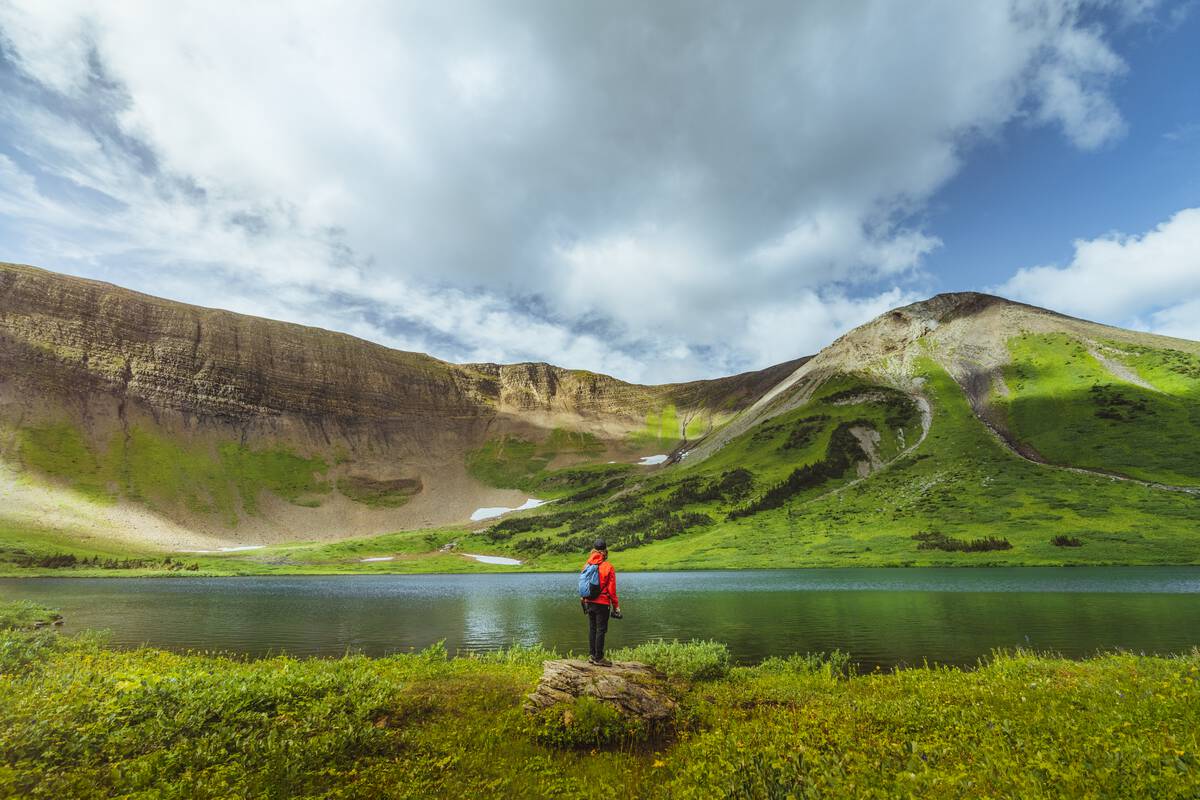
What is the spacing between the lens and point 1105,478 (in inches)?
4815

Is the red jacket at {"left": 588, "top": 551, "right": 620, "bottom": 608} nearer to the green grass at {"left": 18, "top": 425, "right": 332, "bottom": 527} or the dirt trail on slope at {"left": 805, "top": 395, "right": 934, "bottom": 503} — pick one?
the dirt trail on slope at {"left": 805, "top": 395, "right": 934, "bottom": 503}

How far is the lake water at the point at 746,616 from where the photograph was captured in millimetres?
35594

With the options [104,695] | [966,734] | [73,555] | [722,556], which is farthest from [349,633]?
[73,555]

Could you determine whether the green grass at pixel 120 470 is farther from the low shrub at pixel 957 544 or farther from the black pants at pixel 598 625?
the black pants at pixel 598 625

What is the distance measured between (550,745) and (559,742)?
0.78ft

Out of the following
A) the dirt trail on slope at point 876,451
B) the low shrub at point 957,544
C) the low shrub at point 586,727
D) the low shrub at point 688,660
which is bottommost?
the low shrub at point 957,544

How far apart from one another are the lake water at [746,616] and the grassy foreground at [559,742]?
18.7 metres

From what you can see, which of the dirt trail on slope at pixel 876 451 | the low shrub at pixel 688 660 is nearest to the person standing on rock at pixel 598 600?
the low shrub at pixel 688 660

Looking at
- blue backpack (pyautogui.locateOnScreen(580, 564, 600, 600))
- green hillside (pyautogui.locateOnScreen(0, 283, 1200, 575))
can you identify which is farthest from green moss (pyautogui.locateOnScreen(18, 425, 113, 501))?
blue backpack (pyautogui.locateOnScreen(580, 564, 600, 600))

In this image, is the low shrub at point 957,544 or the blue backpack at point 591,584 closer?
the blue backpack at point 591,584

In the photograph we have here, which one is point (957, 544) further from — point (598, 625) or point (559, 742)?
point (559, 742)

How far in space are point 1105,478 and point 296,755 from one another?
16504 centimetres

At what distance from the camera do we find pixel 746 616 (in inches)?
1932

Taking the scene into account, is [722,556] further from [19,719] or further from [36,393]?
[36,393]
